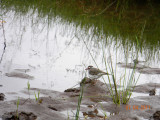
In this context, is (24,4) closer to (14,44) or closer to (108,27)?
(108,27)

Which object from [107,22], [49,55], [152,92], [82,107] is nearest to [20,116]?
[82,107]

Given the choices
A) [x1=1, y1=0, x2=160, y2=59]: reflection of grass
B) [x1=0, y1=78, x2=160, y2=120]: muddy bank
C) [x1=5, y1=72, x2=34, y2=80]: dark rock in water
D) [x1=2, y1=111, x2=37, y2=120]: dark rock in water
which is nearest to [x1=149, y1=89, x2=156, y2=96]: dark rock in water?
[x1=0, y1=78, x2=160, y2=120]: muddy bank

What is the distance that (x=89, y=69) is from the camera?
2.91 meters

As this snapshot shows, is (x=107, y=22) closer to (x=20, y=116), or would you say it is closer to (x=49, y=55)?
(x=49, y=55)

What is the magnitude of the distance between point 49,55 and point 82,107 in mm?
1621

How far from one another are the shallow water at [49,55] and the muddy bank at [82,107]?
0.79 ft

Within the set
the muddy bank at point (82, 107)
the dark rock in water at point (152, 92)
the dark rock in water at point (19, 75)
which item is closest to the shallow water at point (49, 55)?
the dark rock in water at point (19, 75)

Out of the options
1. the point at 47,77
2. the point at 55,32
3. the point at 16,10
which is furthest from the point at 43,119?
the point at 16,10

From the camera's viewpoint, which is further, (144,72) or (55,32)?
(55,32)

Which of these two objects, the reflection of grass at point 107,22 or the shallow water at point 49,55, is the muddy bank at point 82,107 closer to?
the shallow water at point 49,55

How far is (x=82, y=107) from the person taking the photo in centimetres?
182

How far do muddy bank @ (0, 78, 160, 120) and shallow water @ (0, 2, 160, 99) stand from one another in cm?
24

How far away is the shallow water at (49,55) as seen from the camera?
95.4 inches

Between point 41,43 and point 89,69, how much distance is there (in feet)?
4.00
